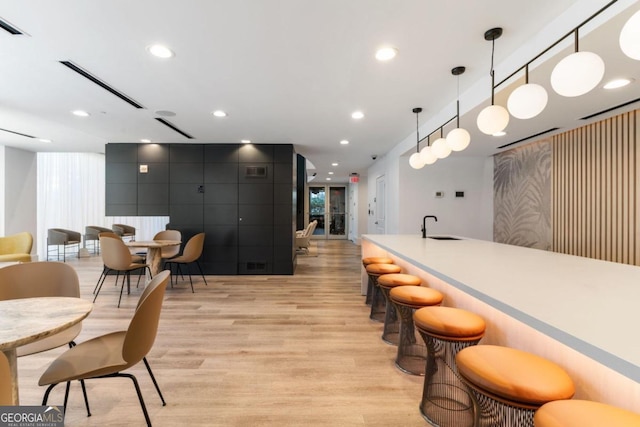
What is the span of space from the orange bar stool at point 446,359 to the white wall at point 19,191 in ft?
29.4

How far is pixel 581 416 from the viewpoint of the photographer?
32.4 inches

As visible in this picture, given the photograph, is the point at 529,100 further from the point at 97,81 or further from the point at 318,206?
the point at 318,206

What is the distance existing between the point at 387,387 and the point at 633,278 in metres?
1.59

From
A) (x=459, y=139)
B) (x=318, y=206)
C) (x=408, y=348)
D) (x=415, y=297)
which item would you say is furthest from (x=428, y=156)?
(x=318, y=206)

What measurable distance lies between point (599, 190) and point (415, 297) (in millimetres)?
3525

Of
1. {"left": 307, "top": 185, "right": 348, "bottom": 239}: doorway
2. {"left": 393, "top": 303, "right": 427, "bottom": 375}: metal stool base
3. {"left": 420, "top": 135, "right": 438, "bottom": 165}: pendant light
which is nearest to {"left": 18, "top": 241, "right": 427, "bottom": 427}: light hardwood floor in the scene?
{"left": 393, "top": 303, "right": 427, "bottom": 375}: metal stool base

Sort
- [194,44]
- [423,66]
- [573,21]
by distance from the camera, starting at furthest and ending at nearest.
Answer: [423,66]
[194,44]
[573,21]

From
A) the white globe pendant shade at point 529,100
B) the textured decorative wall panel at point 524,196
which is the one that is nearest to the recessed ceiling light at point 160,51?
the white globe pendant shade at point 529,100

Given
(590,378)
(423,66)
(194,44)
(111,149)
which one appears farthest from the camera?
(111,149)

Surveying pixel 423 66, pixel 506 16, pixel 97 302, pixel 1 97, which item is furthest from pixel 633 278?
pixel 1 97

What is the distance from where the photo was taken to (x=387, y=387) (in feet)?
6.90

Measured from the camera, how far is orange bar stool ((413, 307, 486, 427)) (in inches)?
62.1

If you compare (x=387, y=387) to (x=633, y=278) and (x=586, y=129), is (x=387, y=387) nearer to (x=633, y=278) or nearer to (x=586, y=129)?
(x=633, y=278)

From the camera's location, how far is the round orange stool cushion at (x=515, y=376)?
3.25ft
